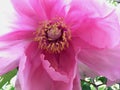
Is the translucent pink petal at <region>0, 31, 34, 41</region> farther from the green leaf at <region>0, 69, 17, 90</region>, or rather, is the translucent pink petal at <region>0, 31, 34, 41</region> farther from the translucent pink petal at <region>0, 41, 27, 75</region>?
the green leaf at <region>0, 69, 17, 90</region>

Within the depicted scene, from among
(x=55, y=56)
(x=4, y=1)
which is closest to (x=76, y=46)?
(x=55, y=56)

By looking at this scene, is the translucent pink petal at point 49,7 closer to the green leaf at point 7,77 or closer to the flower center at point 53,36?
the flower center at point 53,36

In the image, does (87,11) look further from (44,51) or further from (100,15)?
(44,51)

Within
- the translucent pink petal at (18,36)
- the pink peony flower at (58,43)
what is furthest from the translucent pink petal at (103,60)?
the translucent pink petal at (18,36)

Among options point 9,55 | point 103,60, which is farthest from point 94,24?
point 9,55

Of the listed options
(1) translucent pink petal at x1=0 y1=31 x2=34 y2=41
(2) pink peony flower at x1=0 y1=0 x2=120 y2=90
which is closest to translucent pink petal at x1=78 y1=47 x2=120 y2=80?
(2) pink peony flower at x1=0 y1=0 x2=120 y2=90

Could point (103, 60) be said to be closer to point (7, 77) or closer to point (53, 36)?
point (53, 36)

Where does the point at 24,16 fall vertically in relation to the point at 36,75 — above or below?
above
